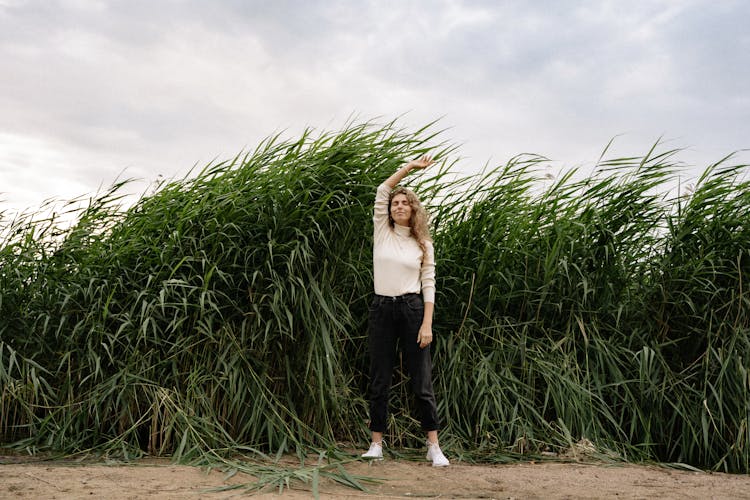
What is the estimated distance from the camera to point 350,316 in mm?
4258

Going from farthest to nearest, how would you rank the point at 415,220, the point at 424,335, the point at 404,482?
the point at 415,220, the point at 424,335, the point at 404,482

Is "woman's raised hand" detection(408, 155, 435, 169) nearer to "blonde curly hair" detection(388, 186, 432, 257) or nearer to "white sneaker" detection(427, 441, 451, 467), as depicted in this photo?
"blonde curly hair" detection(388, 186, 432, 257)

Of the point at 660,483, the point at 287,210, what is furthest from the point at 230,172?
the point at 660,483

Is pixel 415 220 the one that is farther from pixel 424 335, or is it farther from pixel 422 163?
pixel 424 335

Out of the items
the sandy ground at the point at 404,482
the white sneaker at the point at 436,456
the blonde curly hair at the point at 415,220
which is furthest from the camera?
the blonde curly hair at the point at 415,220

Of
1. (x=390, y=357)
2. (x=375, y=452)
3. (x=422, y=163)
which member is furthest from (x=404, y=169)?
(x=375, y=452)

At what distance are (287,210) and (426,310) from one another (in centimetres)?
100

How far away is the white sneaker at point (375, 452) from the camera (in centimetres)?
386

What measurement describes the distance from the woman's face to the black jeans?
1.42 feet

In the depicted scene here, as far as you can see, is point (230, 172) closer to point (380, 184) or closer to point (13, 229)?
point (380, 184)

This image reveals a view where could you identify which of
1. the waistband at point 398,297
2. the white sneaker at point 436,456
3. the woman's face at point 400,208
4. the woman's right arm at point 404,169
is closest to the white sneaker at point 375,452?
the white sneaker at point 436,456

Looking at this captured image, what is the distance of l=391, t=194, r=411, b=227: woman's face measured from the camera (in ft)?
12.9

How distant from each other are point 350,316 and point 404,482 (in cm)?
109

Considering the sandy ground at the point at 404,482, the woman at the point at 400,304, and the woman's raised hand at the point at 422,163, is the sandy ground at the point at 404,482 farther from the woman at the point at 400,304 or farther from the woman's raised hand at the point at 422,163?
the woman's raised hand at the point at 422,163
